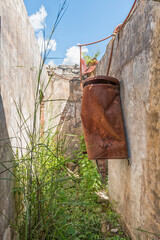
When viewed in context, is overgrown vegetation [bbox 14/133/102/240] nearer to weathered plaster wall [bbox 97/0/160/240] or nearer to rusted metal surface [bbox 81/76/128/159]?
rusted metal surface [bbox 81/76/128/159]

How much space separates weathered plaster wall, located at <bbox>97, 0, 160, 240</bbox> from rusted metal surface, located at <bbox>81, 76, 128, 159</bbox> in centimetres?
12

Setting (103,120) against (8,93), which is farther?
(103,120)

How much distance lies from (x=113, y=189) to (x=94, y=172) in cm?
81

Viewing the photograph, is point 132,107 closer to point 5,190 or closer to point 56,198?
point 56,198

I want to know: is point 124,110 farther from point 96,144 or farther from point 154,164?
point 154,164

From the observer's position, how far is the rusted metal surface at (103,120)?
5.84 feet

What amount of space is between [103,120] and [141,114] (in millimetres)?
401

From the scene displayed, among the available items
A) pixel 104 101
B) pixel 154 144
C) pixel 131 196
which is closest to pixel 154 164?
pixel 154 144

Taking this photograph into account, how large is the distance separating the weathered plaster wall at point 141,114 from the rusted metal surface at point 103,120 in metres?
0.12

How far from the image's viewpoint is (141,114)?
1543mm

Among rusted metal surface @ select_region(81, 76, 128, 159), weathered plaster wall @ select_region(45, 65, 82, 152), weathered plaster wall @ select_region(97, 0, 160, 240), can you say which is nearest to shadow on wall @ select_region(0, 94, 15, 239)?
rusted metal surface @ select_region(81, 76, 128, 159)

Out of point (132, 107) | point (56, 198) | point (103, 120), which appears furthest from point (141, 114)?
point (56, 198)

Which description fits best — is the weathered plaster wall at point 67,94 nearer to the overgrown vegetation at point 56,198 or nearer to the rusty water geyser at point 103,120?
the overgrown vegetation at point 56,198

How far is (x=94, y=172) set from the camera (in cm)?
329
